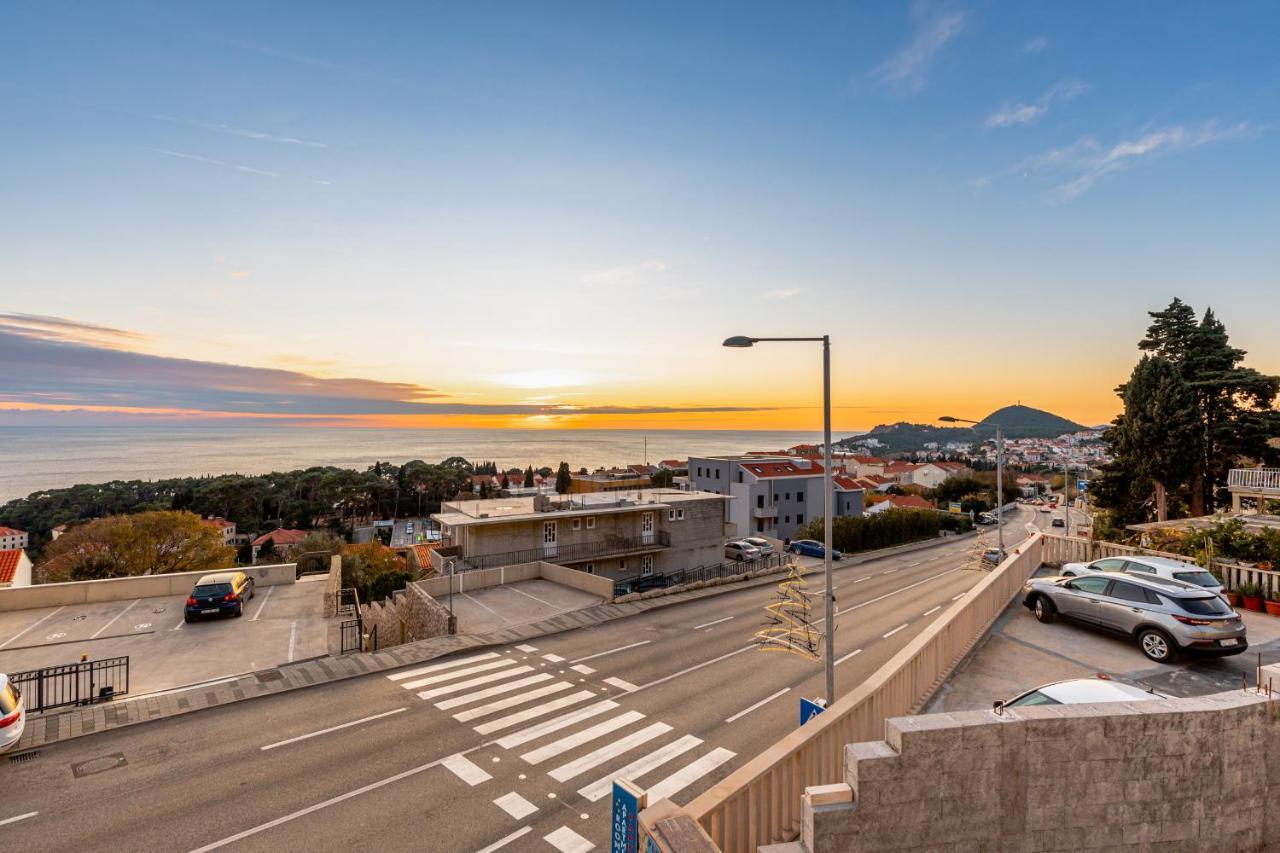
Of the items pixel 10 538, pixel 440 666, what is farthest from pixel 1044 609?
pixel 10 538

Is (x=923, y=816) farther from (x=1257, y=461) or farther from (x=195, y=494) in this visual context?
(x=195, y=494)

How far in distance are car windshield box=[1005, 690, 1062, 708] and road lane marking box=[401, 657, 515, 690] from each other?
12078 millimetres

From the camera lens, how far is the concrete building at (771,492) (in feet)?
178

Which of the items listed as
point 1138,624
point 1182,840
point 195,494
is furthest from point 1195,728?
point 195,494

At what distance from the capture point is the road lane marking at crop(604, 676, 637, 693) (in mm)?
13125

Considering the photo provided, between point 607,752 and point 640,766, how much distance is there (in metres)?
0.82

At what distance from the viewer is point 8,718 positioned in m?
9.26

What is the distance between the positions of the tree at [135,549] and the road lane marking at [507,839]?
35267 mm

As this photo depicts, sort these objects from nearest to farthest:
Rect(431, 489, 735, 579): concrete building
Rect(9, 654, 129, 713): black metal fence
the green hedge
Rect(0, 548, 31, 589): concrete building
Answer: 1. Rect(9, 654, 129, 713): black metal fence
2. Rect(0, 548, 31, 589): concrete building
3. Rect(431, 489, 735, 579): concrete building
4. the green hedge

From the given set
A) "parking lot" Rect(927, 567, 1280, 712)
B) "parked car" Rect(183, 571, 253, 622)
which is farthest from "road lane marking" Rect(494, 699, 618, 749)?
"parked car" Rect(183, 571, 253, 622)

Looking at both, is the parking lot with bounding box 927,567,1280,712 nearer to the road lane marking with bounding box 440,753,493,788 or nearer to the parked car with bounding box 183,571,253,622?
the road lane marking with bounding box 440,753,493,788

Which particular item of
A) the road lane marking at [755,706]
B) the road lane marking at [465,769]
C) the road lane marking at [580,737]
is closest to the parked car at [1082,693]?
the road lane marking at [755,706]

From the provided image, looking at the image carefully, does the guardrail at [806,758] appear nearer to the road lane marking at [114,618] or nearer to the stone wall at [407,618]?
the stone wall at [407,618]

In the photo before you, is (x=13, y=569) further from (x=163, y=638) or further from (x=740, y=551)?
(x=740, y=551)
